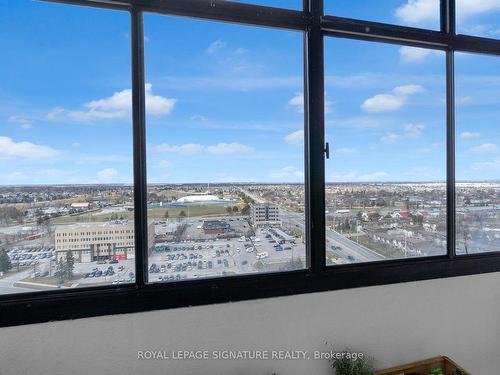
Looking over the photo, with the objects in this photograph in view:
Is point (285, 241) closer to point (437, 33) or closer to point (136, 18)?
point (136, 18)

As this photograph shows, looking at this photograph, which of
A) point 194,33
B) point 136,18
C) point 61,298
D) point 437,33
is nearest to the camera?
point 61,298

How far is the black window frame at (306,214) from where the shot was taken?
125 cm

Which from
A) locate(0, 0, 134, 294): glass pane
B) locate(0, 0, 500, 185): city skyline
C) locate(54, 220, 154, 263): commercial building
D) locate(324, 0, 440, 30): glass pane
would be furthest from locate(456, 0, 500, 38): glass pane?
locate(54, 220, 154, 263): commercial building

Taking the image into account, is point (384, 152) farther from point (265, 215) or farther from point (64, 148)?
point (64, 148)

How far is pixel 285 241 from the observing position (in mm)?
1541

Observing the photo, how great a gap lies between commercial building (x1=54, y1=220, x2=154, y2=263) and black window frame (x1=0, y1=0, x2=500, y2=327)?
53mm

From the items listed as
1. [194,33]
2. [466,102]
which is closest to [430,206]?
[466,102]

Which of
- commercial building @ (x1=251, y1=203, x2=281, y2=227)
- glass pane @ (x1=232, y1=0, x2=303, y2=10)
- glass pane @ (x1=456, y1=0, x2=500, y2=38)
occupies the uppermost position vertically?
glass pane @ (x1=456, y1=0, x2=500, y2=38)

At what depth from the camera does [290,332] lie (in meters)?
1.47

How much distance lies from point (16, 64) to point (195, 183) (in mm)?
870

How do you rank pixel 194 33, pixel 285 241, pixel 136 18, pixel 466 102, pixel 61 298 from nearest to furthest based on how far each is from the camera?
pixel 61 298 < pixel 136 18 < pixel 194 33 < pixel 285 241 < pixel 466 102

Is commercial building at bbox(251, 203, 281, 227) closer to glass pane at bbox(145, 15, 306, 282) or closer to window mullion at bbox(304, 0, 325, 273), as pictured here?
glass pane at bbox(145, 15, 306, 282)

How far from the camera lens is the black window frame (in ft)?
4.09

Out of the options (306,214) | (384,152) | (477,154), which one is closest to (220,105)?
(306,214)
